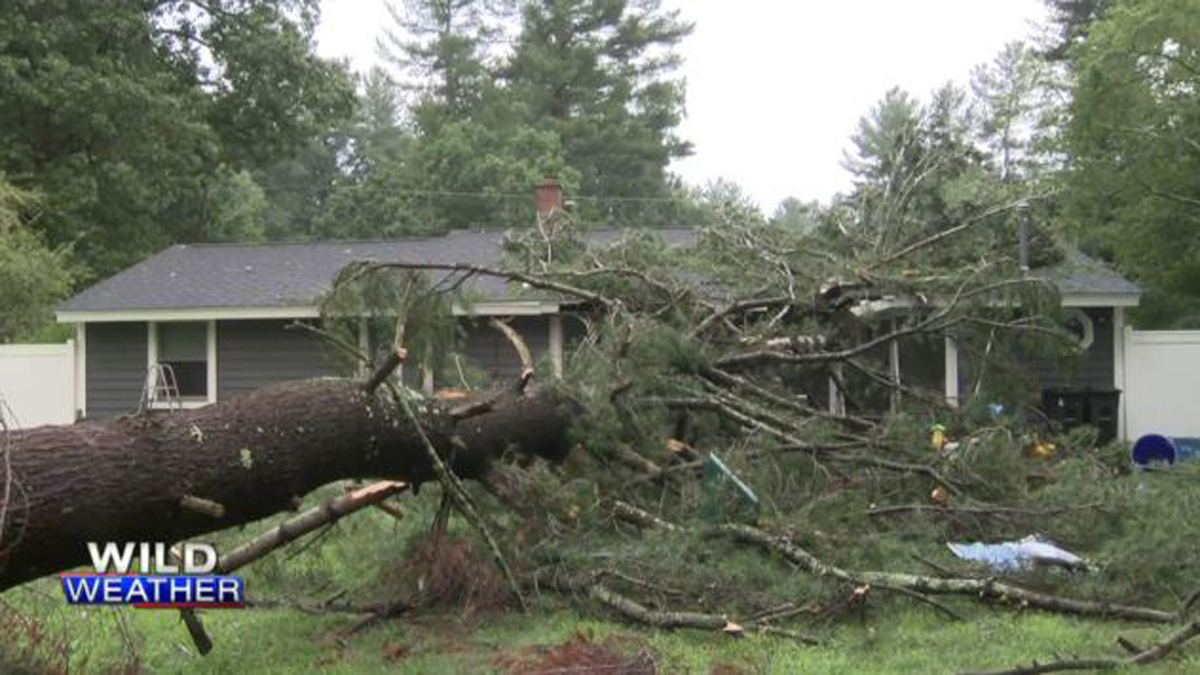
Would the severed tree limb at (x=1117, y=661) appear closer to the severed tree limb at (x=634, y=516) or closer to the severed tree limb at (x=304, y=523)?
the severed tree limb at (x=634, y=516)

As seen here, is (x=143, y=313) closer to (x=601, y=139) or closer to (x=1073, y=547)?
(x=1073, y=547)

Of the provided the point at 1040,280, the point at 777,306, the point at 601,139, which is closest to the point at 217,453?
the point at 777,306

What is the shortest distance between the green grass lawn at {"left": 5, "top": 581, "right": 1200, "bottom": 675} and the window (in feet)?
34.4

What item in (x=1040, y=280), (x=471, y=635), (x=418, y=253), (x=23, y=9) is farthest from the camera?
(x=23, y=9)

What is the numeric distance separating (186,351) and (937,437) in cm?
1172

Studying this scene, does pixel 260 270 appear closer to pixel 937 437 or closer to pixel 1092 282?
pixel 1092 282

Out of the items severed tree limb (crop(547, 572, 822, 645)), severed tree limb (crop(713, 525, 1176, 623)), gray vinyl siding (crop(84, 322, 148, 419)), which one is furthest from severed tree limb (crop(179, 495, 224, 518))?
gray vinyl siding (crop(84, 322, 148, 419))

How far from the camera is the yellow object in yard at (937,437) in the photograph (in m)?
7.61

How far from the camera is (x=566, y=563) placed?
601cm

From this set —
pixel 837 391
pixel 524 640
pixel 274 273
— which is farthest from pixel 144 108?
pixel 524 640

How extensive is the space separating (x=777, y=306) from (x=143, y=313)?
9.68m

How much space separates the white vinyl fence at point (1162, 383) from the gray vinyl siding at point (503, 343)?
24.0 feet

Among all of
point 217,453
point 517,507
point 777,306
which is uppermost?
point 777,306

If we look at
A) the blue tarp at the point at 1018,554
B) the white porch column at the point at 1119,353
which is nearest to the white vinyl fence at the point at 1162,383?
the white porch column at the point at 1119,353
